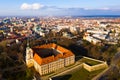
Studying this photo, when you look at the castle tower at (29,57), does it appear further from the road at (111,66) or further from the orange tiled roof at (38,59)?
the road at (111,66)

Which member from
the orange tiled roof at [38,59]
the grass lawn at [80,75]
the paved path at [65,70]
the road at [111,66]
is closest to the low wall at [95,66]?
the grass lawn at [80,75]

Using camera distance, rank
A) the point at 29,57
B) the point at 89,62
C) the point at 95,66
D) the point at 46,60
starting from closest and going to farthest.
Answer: the point at 46,60 → the point at 29,57 → the point at 95,66 → the point at 89,62

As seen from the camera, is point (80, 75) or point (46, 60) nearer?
point (46, 60)

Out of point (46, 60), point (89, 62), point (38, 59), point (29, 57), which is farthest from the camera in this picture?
point (89, 62)

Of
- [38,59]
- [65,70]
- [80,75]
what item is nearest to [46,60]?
[38,59]

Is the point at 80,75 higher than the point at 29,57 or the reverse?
the reverse

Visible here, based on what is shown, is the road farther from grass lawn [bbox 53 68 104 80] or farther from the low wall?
the low wall

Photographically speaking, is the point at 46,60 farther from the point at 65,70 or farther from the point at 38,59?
the point at 65,70

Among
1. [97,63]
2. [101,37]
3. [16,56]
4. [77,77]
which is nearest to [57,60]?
[77,77]

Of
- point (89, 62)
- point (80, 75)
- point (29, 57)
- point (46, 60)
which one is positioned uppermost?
point (46, 60)

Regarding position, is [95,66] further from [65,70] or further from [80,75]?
[65,70]

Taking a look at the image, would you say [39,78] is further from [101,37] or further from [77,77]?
[101,37]

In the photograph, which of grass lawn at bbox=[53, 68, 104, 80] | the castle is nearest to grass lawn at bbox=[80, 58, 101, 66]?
grass lawn at bbox=[53, 68, 104, 80]
